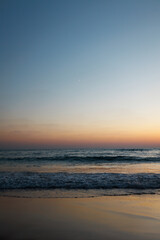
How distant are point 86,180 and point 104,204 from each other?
442 centimetres

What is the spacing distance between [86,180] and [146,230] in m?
6.51

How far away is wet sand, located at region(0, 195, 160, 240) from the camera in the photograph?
4.25m

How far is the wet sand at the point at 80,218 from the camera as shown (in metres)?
4.25

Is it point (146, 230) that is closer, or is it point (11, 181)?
point (146, 230)

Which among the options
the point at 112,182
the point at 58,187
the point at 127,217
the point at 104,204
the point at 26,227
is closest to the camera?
the point at 26,227

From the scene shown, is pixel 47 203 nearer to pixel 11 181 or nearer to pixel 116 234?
pixel 116 234

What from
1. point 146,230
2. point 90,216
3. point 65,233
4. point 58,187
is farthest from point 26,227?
point 58,187

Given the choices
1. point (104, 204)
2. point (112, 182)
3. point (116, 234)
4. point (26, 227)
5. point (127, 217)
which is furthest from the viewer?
point (112, 182)

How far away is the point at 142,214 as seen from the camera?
550 centimetres

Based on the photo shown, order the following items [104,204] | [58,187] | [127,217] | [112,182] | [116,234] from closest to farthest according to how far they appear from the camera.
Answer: [116,234] < [127,217] < [104,204] < [58,187] < [112,182]

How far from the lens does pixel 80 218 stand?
17.1ft

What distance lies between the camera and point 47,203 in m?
6.57

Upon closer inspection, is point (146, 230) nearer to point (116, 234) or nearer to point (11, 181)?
point (116, 234)

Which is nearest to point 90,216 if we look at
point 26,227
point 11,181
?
point 26,227
